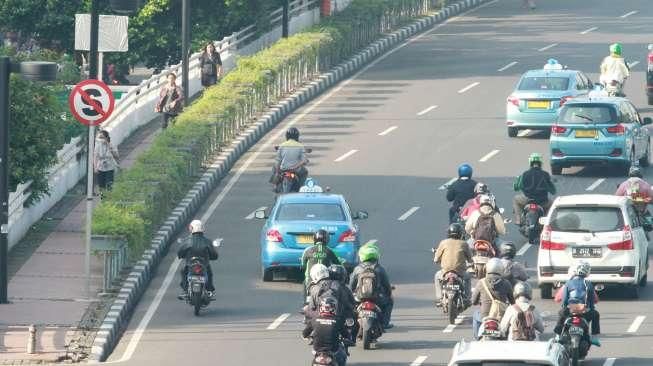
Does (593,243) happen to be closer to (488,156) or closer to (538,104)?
(488,156)

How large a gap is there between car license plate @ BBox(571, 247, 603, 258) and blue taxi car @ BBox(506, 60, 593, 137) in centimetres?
1543

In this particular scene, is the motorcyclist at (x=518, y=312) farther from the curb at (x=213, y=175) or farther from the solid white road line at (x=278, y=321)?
the curb at (x=213, y=175)

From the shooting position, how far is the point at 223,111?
46.2 meters

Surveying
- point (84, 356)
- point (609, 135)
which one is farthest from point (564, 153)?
point (84, 356)

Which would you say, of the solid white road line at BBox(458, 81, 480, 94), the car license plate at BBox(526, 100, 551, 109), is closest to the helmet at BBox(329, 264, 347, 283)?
the car license plate at BBox(526, 100, 551, 109)

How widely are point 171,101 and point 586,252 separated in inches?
688

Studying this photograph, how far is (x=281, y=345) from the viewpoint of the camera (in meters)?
29.4

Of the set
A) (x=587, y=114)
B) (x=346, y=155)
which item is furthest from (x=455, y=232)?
(x=346, y=155)

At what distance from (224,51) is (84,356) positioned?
3026 cm

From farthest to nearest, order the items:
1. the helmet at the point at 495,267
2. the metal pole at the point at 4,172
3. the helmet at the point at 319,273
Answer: the metal pole at the point at 4,172 < the helmet at the point at 495,267 < the helmet at the point at 319,273

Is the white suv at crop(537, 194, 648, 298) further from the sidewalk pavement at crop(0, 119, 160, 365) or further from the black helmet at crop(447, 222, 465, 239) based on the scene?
the sidewalk pavement at crop(0, 119, 160, 365)

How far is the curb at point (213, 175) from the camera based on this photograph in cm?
3052

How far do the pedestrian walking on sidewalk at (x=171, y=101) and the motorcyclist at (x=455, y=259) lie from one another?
17931mm

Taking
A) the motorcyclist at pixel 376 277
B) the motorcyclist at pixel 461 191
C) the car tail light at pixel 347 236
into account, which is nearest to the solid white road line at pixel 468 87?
the motorcyclist at pixel 461 191
